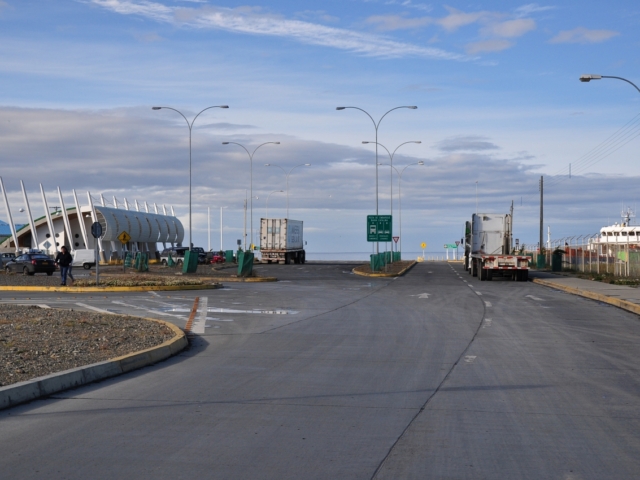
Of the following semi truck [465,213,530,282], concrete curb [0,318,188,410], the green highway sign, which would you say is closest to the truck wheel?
semi truck [465,213,530,282]

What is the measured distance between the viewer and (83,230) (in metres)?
91.8

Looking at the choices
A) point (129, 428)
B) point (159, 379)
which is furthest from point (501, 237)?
point (129, 428)

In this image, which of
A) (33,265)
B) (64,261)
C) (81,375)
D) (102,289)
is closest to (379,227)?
(33,265)

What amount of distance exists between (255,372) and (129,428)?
12.0 ft

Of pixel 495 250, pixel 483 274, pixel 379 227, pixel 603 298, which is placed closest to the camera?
pixel 603 298

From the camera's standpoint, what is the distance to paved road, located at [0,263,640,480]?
6.40 metres

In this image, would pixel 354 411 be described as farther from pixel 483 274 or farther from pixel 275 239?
pixel 275 239

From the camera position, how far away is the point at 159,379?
10.6 metres

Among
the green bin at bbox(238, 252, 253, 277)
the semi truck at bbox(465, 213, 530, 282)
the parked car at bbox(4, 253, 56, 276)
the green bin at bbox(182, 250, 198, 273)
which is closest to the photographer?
the green bin at bbox(238, 252, 253, 277)

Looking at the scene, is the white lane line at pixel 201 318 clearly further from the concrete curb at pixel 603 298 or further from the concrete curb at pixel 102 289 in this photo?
the concrete curb at pixel 603 298

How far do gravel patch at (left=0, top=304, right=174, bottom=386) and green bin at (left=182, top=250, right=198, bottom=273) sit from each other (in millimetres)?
26481

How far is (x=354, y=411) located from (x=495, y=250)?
37496mm

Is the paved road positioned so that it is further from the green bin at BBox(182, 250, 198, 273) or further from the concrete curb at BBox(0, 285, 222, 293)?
the green bin at BBox(182, 250, 198, 273)

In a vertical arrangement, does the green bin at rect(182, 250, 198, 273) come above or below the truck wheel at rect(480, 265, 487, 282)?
above
